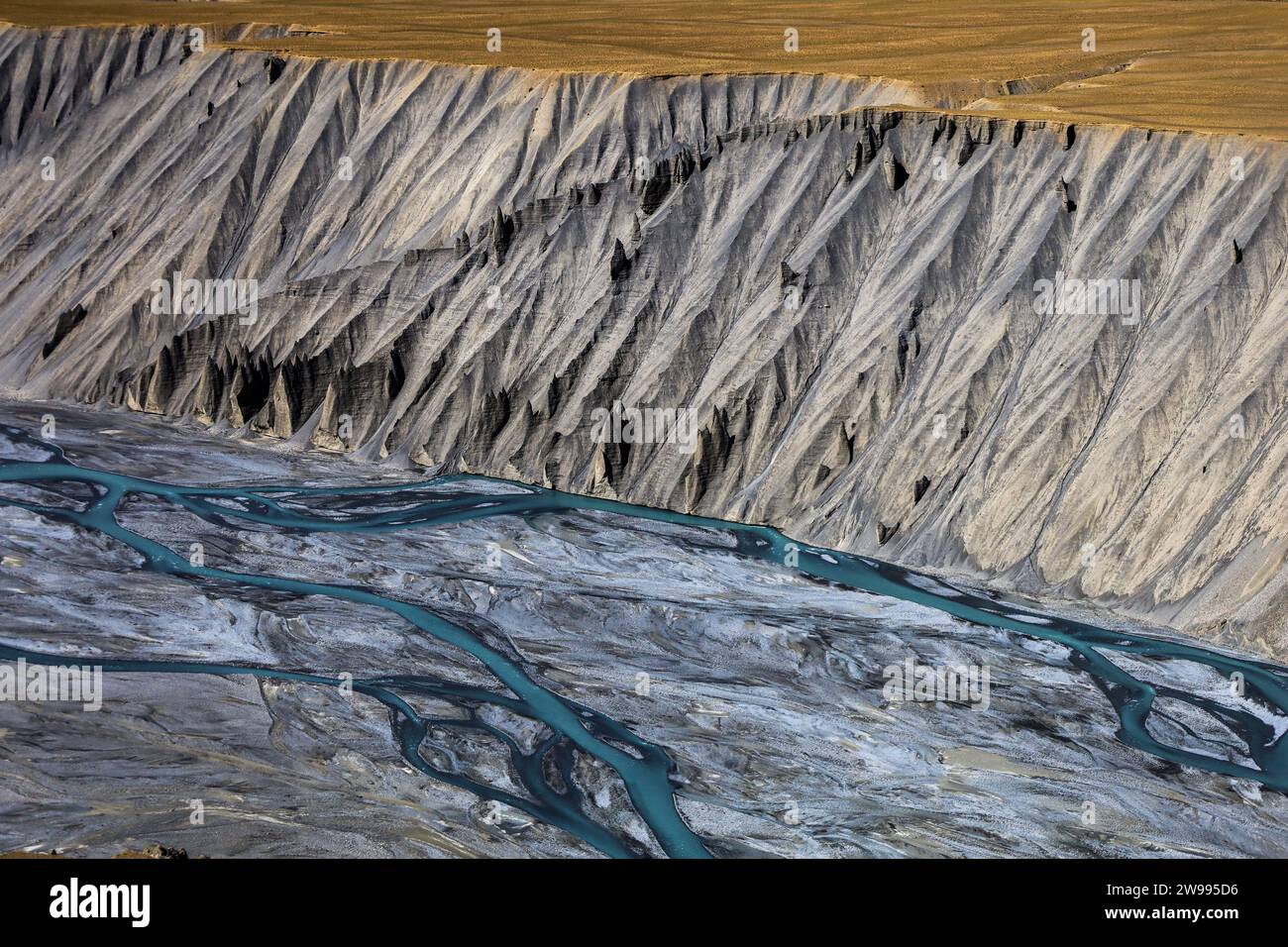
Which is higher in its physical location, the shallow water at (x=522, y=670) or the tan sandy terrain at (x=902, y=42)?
the tan sandy terrain at (x=902, y=42)

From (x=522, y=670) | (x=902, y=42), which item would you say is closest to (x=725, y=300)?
(x=522, y=670)

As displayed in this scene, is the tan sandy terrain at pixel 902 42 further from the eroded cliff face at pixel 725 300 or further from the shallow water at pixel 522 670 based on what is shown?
the shallow water at pixel 522 670

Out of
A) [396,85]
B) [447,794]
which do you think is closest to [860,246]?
[396,85]

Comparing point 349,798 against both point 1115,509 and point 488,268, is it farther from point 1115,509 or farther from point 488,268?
point 488,268

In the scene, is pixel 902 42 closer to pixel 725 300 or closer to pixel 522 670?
pixel 725 300

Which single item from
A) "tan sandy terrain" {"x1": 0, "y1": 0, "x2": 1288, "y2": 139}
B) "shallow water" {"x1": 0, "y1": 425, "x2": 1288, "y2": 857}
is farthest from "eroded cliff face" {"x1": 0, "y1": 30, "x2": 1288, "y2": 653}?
"tan sandy terrain" {"x1": 0, "y1": 0, "x2": 1288, "y2": 139}

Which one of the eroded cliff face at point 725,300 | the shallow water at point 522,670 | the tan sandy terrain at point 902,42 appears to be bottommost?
the shallow water at point 522,670

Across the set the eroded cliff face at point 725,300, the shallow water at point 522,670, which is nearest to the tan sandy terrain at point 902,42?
the eroded cliff face at point 725,300
